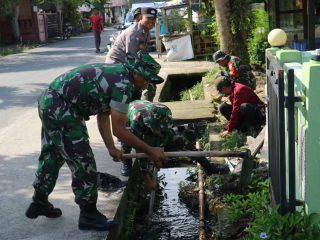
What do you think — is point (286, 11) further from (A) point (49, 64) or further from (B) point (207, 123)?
(A) point (49, 64)

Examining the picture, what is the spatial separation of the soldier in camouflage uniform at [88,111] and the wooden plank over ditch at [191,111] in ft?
13.2

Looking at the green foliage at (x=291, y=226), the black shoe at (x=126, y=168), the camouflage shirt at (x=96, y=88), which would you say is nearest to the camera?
the green foliage at (x=291, y=226)

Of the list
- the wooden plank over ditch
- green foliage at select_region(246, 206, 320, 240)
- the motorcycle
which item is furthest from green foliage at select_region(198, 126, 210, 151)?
the motorcycle

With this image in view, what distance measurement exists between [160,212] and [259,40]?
912 cm

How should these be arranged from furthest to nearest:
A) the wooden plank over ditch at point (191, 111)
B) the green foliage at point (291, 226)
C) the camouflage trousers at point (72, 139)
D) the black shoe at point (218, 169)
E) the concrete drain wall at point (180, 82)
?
the concrete drain wall at point (180, 82), the wooden plank over ditch at point (191, 111), the black shoe at point (218, 169), the camouflage trousers at point (72, 139), the green foliage at point (291, 226)

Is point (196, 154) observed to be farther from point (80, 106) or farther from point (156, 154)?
point (80, 106)

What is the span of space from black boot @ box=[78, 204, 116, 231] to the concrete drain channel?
0.24 ft

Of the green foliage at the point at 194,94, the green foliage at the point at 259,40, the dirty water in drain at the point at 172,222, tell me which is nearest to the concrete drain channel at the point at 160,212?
the dirty water in drain at the point at 172,222

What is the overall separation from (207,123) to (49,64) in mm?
→ 10709

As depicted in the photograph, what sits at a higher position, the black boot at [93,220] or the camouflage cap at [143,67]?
the camouflage cap at [143,67]

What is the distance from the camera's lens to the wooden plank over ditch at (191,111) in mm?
7996

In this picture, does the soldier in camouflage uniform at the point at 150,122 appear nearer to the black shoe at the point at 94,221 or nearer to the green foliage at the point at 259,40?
the black shoe at the point at 94,221

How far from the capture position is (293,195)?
113 inches

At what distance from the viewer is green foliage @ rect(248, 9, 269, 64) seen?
531 inches
